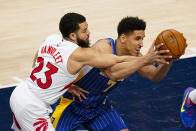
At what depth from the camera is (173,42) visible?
468cm

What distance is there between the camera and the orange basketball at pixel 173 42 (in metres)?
4.61

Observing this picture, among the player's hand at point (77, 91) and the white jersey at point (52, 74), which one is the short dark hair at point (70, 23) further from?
the player's hand at point (77, 91)

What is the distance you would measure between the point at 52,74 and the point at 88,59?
0.48 metres

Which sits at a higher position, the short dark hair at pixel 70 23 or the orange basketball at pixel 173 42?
the short dark hair at pixel 70 23

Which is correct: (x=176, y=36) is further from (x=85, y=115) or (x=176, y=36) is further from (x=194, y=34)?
(x=194, y=34)

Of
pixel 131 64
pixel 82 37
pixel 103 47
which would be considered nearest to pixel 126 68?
pixel 131 64

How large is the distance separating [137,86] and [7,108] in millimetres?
2368

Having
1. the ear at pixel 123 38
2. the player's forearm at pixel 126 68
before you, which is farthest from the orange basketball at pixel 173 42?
the ear at pixel 123 38

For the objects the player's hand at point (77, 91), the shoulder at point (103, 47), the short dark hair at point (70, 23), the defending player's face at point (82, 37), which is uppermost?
the short dark hair at point (70, 23)

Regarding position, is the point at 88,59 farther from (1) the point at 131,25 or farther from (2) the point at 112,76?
(1) the point at 131,25

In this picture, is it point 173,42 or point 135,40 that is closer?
point 173,42

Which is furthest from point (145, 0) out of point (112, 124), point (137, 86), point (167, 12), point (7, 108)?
point (112, 124)

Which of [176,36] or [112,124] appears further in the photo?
[112,124]

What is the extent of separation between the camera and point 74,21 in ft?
16.3
